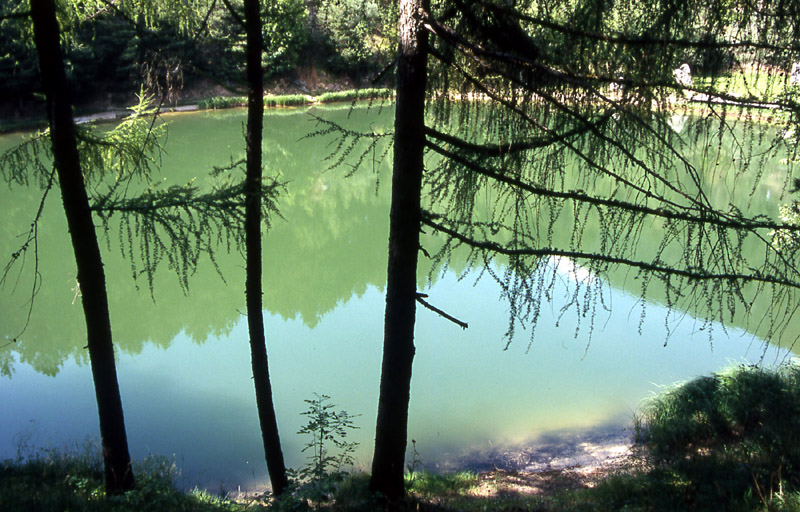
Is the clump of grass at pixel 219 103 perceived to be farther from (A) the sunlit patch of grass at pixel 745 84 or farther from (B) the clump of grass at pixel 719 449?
(A) the sunlit patch of grass at pixel 745 84

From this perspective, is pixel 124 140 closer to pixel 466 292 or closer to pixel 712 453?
pixel 712 453

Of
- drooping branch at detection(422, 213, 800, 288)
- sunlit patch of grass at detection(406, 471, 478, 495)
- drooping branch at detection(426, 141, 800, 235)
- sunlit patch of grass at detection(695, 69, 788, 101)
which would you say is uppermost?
sunlit patch of grass at detection(695, 69, 788, 101)

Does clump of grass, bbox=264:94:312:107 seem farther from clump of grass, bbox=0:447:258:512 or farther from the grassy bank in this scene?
clump of grass, bbox=0:447:258:512

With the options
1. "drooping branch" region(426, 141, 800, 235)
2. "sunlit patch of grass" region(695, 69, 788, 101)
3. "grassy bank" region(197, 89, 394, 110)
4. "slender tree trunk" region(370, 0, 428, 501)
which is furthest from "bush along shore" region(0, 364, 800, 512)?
"grassy bank" region(197, 89, 394, 110)

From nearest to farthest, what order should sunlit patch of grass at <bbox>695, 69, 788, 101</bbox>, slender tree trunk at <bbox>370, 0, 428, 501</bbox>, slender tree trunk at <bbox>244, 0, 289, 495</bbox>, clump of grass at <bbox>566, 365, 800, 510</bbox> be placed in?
sunlit patch of grass at <bbox>695, 69, 788, 101</bbox>
slender tree trunk at <bbox>370, 0, 428, 501</bbox>
clump of grass at <bbox>566, 365, 800, 510</bbox>
slender tree trunk at <bbox>244, 0, 289, 495</bbox>

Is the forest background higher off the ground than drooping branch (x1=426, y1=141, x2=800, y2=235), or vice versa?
the forest background

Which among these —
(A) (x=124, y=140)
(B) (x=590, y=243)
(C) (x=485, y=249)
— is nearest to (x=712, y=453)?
(C) (x=485, y=249)

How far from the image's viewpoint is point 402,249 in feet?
13.2

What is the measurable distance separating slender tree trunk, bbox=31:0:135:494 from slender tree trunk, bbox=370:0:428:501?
2.06m

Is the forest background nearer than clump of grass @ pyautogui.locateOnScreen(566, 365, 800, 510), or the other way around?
clump of grass @ pyautogui.locateOnScreen(566, 365, 800, 510)

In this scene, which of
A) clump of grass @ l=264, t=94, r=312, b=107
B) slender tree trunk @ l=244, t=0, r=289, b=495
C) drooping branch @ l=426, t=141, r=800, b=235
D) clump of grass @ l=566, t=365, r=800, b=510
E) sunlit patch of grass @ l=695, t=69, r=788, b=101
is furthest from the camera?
clump of grass @ l=264, t=94, r=312, b=107

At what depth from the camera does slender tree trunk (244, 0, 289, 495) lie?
489 cm

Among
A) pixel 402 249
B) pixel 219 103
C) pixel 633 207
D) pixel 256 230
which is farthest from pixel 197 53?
pixel 219 103

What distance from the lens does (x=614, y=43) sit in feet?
10.9
